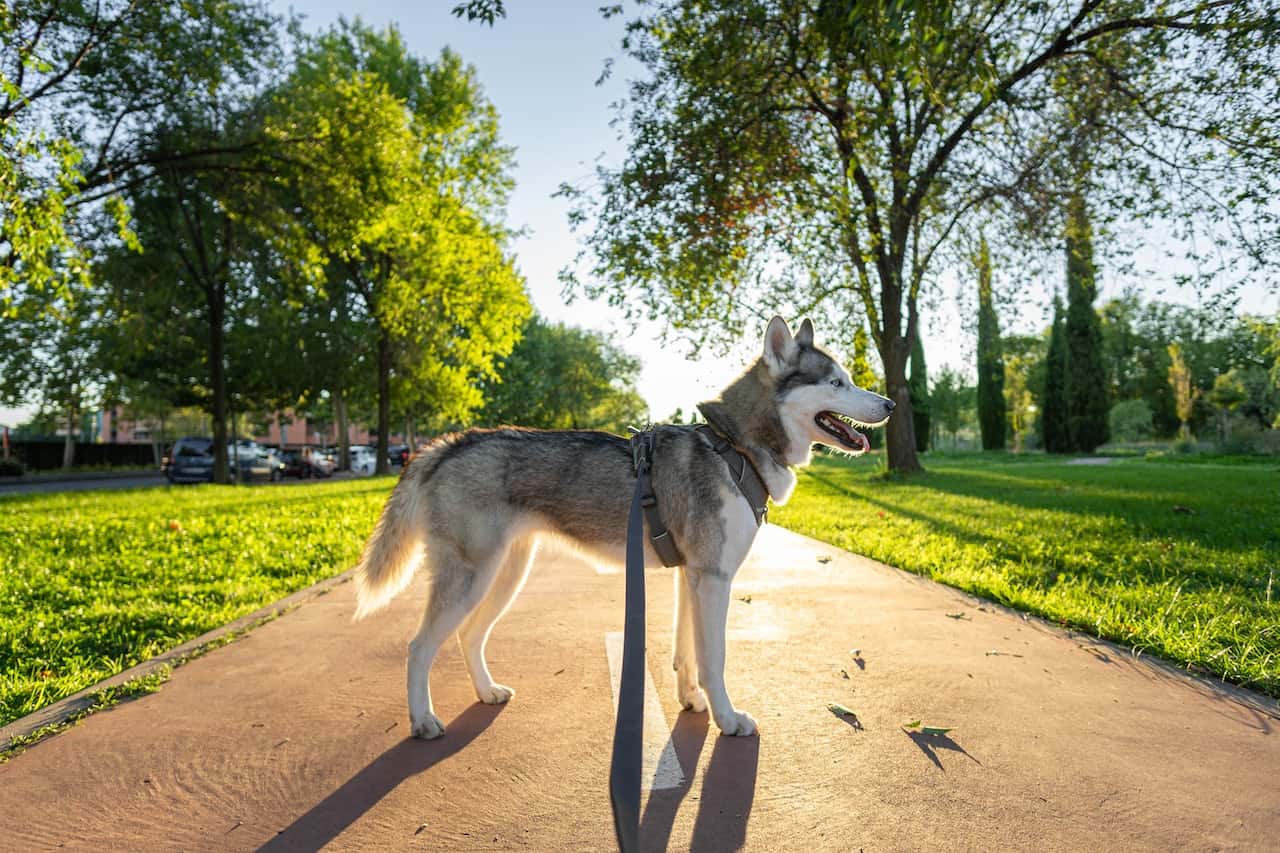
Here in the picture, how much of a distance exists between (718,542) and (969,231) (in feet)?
64.5

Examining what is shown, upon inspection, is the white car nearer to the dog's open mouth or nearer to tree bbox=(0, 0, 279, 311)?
tree bbox=(0, 0, 279, 311)

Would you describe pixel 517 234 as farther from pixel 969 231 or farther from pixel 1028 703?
pixel 1028 703

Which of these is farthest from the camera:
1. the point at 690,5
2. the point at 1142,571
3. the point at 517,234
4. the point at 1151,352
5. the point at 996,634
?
the point at 1151,352

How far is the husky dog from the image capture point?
358 centimetres

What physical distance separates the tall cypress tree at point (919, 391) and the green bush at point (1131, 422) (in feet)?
56.2

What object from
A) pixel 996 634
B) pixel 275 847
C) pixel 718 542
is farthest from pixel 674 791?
pixel 996 634

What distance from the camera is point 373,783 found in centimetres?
302

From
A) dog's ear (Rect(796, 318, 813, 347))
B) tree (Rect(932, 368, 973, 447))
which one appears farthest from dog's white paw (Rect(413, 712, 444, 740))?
tree (Rect(932, 368, 973, 447))

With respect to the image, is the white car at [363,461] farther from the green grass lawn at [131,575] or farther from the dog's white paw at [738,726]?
the dog's white paw at [738,726]

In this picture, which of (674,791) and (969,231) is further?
(969,231)

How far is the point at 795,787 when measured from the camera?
294 centimetres

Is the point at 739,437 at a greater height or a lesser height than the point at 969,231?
lesser

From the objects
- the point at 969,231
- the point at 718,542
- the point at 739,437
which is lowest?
the point at 718,542

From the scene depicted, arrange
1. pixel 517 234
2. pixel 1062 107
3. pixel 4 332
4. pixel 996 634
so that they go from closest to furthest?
pixel 996 634, pixel 1062 107, pixel 517 234, pixel 4 332
